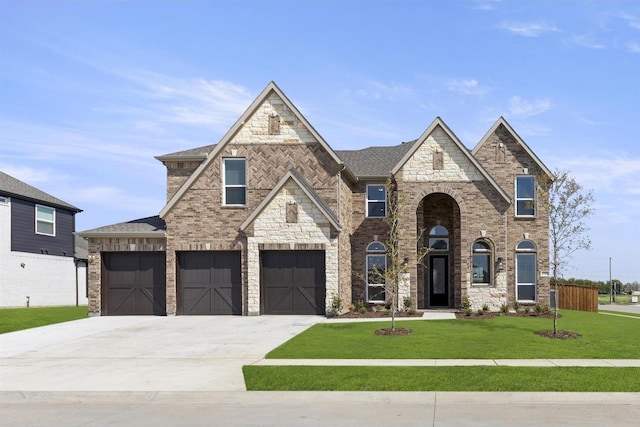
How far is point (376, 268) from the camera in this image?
30.9 metres

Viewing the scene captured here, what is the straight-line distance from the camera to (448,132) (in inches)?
1133

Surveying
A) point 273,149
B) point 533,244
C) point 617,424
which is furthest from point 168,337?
point 533,244

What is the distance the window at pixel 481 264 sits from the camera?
2959 centimetres

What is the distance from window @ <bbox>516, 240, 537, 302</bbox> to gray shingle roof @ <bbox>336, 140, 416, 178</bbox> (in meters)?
7.53

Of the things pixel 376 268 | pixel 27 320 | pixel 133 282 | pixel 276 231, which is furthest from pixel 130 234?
pixel 376 268

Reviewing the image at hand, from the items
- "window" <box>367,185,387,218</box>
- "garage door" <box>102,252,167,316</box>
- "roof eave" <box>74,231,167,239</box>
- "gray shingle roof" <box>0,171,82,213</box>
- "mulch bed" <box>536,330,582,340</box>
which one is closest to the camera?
"mulch bed" <box>536,330,582,340</box>

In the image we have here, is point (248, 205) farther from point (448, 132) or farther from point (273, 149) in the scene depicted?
point (448, 132)

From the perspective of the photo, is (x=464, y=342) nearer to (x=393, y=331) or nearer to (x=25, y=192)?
(x=393, y=331)

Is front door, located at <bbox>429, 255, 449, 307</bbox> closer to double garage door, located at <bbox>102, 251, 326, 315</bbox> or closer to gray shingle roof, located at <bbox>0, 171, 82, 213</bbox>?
double garage door, located at <bbox>102, 251, 326, 315</bbox>

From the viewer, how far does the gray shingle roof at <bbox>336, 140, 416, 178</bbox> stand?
31.8 meters

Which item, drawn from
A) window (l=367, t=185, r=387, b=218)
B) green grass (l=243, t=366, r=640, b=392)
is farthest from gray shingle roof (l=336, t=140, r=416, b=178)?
green grass (l=243, t=366, r=640, b=392)

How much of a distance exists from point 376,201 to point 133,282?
12.0 meters

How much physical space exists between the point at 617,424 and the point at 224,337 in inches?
523

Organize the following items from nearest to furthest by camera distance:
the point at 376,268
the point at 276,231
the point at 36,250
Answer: the point at 276,231
the point at 376,268
the point at 36,250
